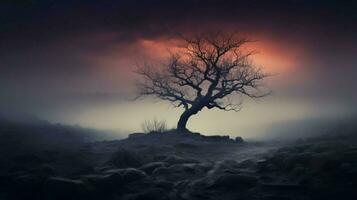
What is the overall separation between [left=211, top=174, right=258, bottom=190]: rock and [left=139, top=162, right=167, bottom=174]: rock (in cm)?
466

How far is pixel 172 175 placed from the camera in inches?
939

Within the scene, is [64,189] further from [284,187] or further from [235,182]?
[284,187]

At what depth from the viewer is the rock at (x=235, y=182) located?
69.2ft

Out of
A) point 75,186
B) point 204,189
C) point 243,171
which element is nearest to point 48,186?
point 75,186

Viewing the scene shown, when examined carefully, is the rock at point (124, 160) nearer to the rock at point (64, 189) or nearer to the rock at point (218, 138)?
the rock at point (64, 189)

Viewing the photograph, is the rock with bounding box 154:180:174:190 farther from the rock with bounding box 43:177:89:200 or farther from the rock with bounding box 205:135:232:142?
the rock with bounding box 205:135:232:142

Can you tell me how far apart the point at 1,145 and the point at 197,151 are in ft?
46.3

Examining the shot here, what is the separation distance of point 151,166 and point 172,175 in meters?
2.19

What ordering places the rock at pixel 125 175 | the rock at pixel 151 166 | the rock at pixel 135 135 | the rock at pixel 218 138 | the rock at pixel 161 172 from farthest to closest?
1. the rock at pixel 135 135
2. the rock at pixel 218 138
3. the rock at pixel 151 166
4. the rock at pixel 161 172
5. the rock at pixel 125 175

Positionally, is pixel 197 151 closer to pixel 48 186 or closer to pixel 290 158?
pixel 290 158

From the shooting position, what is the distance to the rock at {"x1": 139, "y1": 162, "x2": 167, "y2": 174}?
82.4 feet

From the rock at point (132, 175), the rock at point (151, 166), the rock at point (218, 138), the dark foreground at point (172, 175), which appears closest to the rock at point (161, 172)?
the dark foreground at point (172, 175)

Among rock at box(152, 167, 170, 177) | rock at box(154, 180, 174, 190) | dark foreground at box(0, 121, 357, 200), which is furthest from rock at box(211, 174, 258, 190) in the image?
rock at box(152, 167, 170, 177)

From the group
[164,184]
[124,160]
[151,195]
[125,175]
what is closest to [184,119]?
[124,160]
